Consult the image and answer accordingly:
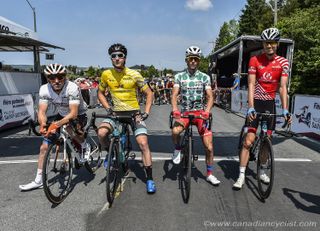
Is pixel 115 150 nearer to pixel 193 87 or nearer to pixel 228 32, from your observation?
pixel 193 87

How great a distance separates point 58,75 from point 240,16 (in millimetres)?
65730

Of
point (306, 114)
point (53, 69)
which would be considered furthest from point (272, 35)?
point (306, 114)

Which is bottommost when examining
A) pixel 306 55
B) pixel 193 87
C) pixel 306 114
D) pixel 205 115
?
pixel 306 114

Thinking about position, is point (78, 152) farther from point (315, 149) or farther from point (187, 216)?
point (315, 149)

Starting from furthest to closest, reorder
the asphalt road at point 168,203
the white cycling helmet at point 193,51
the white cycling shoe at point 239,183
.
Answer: the white cycling shoe at point 239,183
the white cycling helmet at point 193,51
the asphalt road at point 168,203

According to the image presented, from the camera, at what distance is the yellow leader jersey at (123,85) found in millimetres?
4668

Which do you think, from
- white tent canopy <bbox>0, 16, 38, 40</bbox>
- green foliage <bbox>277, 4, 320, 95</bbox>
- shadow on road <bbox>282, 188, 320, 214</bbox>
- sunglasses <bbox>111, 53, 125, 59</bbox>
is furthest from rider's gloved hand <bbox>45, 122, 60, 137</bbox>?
green foliage <bbox>277, 4, 320, 95</bbox>

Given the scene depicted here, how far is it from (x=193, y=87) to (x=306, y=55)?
19871mm

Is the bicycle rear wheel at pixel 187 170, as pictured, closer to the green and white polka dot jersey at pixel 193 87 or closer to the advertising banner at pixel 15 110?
the green and white polka dot jersey at pixel 193 87

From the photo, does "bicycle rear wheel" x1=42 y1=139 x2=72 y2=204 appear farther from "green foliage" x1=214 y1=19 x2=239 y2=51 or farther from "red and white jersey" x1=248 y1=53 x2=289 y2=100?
"green foliage" x1=214 y1=19 x2=239 y2=51

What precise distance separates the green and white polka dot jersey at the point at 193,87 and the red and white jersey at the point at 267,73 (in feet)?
2.45

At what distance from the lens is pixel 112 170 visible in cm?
430

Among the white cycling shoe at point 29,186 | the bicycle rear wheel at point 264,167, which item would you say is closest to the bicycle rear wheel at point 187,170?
the bicycle rear wheel at point 264,167

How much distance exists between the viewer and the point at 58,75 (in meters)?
4.37
